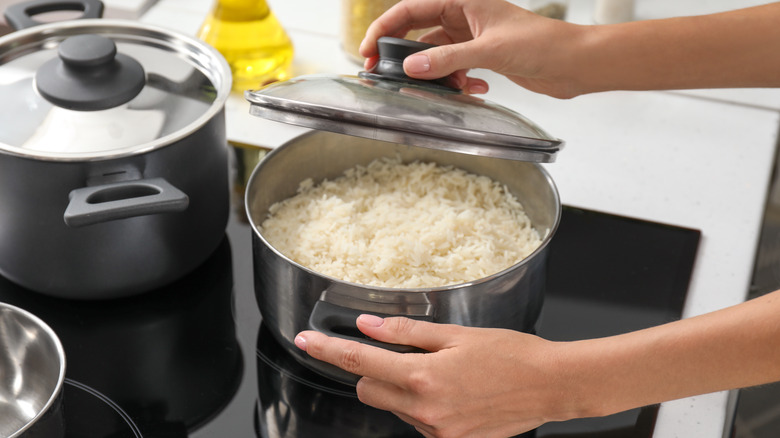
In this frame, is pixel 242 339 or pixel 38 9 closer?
pixel 242 339

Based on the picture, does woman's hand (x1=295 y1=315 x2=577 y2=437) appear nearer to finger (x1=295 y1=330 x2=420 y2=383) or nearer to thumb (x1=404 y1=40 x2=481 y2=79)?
finger (x1=295 y1=330 x2=420 y2=383)

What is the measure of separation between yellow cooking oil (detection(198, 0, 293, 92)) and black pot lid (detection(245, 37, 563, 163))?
19.7 inches

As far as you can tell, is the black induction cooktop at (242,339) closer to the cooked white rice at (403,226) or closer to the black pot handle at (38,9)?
the cooked white rice at (403,226)

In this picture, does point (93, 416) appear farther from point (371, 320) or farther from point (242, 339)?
point (371, 320)

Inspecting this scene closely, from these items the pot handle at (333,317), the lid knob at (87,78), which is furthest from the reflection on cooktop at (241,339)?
the lid knob at (87,78)

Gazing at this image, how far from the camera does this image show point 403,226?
89 centimetres

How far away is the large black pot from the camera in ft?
2.50

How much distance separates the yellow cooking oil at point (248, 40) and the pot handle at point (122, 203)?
510mm

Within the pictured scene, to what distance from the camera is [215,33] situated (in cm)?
123

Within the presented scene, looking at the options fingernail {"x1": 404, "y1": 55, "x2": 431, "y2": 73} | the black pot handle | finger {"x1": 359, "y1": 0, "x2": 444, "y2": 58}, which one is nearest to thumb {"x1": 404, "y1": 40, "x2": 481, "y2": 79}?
fingernail {"x1": 404, "y1": 55, "x2": 431, "y2": 73}

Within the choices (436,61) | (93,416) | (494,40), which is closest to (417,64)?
(436,61)

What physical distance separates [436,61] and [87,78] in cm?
36

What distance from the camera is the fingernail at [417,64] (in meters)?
0.79

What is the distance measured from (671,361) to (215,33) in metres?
0.87
